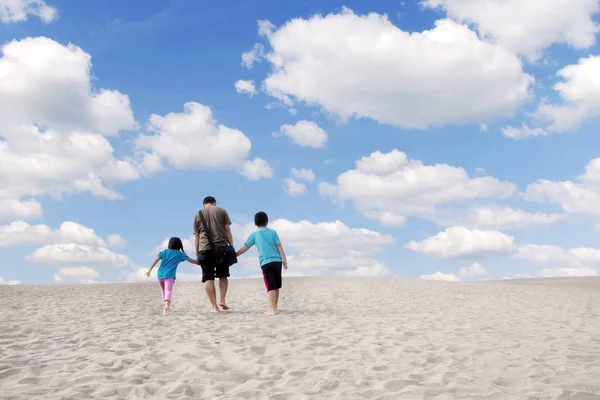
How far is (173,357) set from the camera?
6.31 m

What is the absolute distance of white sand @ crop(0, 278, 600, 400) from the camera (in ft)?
16.4

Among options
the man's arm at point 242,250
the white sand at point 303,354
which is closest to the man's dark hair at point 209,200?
the man's arm at point 242,250

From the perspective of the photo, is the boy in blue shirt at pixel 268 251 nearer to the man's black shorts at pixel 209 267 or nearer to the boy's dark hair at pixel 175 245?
the man's black shorts at pixel 209 267

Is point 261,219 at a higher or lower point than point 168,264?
higher

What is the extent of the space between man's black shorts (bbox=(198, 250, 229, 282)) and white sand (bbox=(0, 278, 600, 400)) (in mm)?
909

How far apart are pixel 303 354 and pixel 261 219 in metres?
4.11

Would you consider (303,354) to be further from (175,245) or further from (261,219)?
(175,245)

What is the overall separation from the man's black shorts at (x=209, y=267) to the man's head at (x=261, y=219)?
3.98 feet

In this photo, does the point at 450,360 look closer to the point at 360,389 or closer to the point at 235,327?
the point at 360,389

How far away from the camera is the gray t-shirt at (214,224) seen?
10211 millimetres

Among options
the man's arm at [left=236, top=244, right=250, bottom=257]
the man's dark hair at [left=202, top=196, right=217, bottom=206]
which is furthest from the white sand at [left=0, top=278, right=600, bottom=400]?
the man's dark hair at [left=202, top=196, right=217, bottom=206]

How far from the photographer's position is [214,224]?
10.2 metres

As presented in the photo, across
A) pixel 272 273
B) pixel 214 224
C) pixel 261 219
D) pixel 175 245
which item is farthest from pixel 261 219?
pixel 175 245

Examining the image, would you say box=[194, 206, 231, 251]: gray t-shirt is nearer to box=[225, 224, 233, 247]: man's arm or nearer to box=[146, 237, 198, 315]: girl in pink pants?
box=[225, 224, 233, 247]: man's arm
